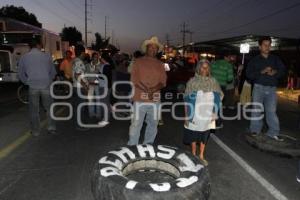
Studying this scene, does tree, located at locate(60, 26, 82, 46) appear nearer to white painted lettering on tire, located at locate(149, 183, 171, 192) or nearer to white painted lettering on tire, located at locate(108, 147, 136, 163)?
white painted lettering on tire, located at locate(108, 147, 136, 163)

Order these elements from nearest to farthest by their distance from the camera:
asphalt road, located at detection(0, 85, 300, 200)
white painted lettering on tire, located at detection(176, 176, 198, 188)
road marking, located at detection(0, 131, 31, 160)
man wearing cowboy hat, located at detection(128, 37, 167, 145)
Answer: white painted lettering on tire, located at detection(176, 176, 198, 188) → asphalt road, located at detection(0, 85, 300, 200) → man wearing cowboy hat, located at detection(128, 37, 167, 145) → road marking, located at detection(0, 131, 31, 160)

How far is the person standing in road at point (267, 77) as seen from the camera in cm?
718

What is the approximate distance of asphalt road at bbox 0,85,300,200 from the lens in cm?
468

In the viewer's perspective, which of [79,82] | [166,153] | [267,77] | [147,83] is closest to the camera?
[166,153]

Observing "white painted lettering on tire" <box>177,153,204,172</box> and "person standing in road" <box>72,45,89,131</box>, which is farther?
"person standing in road" <box>72,45,89,131</box>

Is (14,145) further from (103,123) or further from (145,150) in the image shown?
(145,150)

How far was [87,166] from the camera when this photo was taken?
5684 mm

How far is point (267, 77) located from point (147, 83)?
9.49 ft

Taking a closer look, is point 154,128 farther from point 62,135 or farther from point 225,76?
point 225,76

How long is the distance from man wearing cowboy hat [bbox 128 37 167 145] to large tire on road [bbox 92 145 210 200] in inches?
50.7

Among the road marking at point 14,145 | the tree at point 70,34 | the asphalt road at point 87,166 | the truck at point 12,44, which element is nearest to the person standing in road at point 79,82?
the asphalt road at point 87,166

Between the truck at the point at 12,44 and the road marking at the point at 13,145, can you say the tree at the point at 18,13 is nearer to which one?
the truck at the point at 12,44

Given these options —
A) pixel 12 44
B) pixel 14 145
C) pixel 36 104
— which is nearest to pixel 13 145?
pixel 14 145

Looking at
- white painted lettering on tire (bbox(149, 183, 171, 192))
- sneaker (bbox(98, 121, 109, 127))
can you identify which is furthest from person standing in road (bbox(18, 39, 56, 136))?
white painted lettering on tire (bbox(149, 183, 171, 192))
